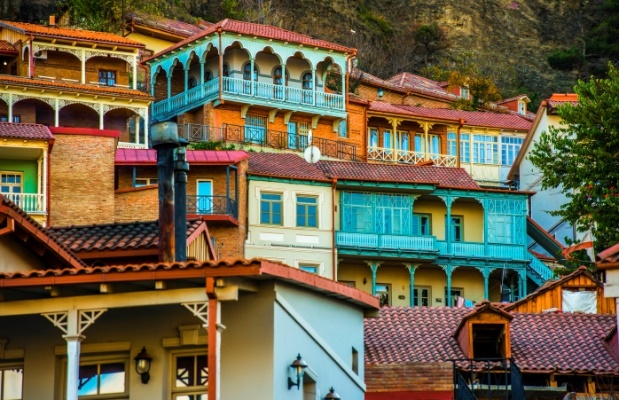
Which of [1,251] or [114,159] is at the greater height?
[114,159]

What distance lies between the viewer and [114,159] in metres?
53.9

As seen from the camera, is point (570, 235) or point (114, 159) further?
point (570, 235)

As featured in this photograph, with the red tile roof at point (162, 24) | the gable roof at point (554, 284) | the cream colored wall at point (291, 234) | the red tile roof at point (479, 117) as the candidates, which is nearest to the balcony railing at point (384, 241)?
the cream colored wall at point (291, 234)

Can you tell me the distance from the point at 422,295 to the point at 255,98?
12062 millimetres

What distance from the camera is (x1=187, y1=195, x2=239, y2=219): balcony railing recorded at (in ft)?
181

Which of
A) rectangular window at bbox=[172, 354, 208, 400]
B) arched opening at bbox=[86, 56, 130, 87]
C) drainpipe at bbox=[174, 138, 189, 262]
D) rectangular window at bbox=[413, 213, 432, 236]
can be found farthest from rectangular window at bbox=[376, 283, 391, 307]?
rectangular window at bbox=[172, 354, 208, 400]

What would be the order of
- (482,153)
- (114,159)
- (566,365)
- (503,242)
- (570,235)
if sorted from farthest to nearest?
(482,153)
(570,235)
(503,242)
(114,159)
(566,365)

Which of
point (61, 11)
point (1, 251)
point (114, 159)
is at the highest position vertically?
point (61, 11)

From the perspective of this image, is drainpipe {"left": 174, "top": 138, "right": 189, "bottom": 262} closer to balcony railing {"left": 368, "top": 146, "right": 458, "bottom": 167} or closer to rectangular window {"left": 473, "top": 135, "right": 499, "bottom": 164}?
balcony railing {"left": 368, "top": 146, "right": 458, "bottom": 167}

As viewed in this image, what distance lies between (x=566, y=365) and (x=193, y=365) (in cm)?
1386

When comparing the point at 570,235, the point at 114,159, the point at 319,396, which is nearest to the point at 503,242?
the point at 570,235

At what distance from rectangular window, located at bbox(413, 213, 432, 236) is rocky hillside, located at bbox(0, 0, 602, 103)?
99.7 ft

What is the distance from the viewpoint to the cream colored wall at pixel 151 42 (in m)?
76.3

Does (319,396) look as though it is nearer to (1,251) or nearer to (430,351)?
(1,251)
